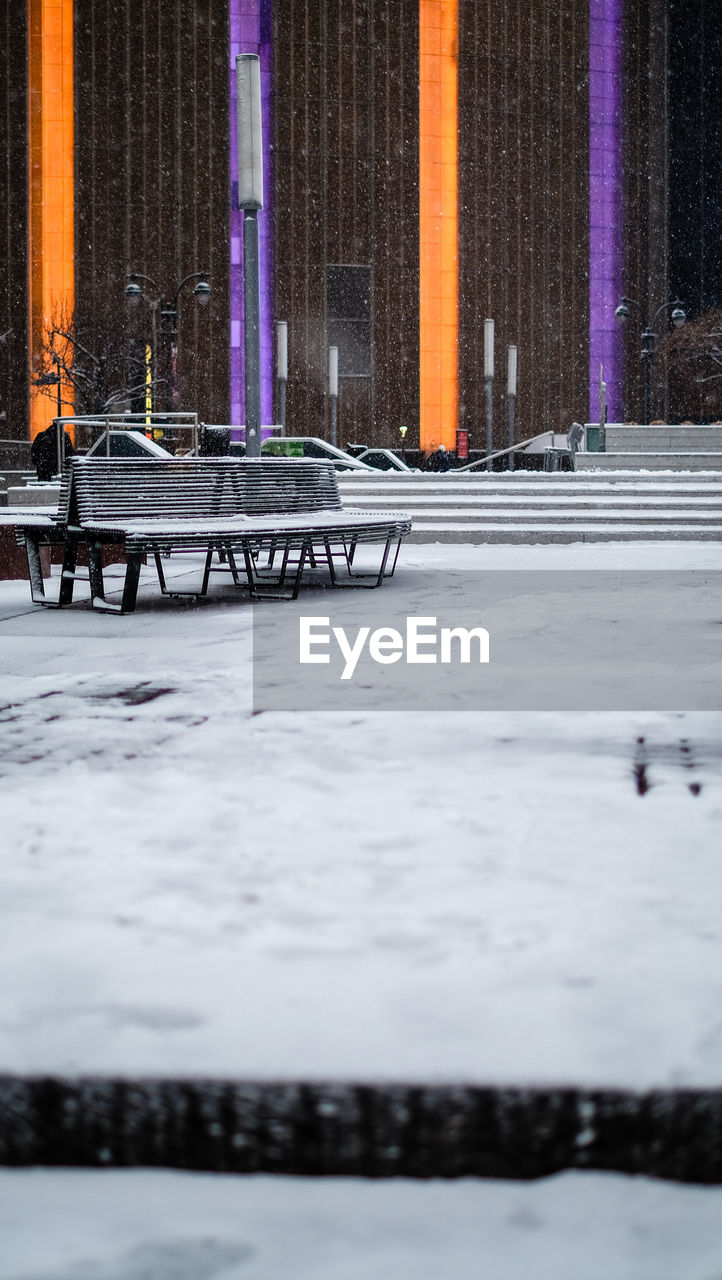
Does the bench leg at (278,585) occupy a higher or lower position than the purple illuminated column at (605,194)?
lower

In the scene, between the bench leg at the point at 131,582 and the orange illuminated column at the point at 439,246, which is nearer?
the bench leg at the point at 131,582

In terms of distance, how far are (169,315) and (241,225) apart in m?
17.2

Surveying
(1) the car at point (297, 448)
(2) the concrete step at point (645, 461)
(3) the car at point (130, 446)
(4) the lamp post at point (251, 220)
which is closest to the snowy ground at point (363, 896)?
(4) the lamp post at point (251, 220)

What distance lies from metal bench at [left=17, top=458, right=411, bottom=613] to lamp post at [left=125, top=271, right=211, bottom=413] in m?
22.7

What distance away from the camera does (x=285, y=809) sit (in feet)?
12.6

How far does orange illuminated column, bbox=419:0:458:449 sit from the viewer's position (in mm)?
50344

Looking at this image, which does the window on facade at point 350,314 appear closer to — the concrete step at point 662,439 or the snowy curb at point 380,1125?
the concrete step at point 662,439

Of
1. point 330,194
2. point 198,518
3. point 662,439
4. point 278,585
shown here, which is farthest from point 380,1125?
point 330,194

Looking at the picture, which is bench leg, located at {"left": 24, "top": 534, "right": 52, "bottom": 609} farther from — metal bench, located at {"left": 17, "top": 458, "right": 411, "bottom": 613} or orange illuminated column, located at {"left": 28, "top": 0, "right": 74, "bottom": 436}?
orange illuminated column, located at {"left": 28, "top": 0, "right": 74, "bottom": 436}

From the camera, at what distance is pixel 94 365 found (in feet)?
152

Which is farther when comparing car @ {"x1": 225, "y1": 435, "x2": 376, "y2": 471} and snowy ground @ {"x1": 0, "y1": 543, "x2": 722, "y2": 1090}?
car @ {"x1": 225, "y1": 435, "x2": 376, "y2": 471}

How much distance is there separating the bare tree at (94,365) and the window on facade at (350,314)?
7640 mm

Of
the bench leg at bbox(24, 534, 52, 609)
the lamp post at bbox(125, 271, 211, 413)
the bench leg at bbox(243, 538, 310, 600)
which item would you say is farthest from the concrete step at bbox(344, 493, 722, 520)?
the lamp post at bbox(125, 271, 211, 413)

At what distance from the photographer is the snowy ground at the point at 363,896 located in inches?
89.4
